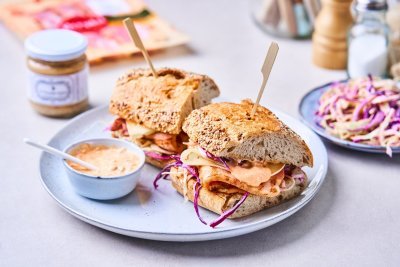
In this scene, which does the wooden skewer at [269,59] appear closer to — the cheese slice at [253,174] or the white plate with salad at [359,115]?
the cheese slice at [253,174]

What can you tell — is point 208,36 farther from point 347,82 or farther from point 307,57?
point 347,82

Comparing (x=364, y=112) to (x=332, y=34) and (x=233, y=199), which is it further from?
(x=233, y=199)

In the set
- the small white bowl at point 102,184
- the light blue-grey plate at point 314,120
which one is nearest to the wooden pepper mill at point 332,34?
the light blue-grey plate at point 314,120

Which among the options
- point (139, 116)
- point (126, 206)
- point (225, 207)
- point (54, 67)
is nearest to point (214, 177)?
point (225, 207)

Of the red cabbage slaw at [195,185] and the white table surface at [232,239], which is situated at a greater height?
the red cabbage slaw at [195,185]

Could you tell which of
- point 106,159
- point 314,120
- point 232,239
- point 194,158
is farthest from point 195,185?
point 314,120

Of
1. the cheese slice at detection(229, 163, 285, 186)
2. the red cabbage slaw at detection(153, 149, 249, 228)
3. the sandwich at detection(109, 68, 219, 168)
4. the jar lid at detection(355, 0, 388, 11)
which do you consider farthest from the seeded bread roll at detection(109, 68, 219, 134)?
the jar lid at detection(355, 0, 388, 11)

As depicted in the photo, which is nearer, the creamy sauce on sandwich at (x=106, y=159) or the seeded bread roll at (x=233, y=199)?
the seeded bread roll at (x=233, y=199)
